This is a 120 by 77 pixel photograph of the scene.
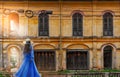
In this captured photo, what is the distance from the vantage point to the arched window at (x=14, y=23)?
1425 inches

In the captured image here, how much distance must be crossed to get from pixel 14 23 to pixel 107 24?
834cm

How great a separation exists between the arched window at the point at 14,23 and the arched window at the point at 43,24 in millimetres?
2046

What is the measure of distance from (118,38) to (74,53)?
4.15m

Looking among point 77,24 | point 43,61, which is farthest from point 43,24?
point 43,61

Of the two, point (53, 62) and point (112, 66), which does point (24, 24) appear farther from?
point (112, 66)

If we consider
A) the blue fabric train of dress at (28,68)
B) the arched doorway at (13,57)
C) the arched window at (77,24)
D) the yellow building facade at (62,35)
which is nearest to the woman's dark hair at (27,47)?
the blue fabric train of dress at (28,68)

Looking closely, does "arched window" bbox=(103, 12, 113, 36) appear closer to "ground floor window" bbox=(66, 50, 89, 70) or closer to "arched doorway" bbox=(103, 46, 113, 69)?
"arched doorway" bbox=(103, 46, 113, 69)

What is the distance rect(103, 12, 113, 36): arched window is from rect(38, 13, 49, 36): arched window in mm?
5130

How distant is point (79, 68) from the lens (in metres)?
36.2

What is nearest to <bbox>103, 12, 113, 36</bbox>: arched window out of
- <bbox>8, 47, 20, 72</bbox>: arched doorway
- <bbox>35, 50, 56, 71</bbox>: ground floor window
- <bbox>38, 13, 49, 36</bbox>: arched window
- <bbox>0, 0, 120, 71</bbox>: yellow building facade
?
<bbox>0, 0, 120, 71</bbox>: yellow building facade

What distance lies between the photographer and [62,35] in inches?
1428

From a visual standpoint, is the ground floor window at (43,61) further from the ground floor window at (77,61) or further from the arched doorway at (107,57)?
the arched doorway at (107,57)

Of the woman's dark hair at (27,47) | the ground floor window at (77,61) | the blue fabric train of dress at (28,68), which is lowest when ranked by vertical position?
the ground floor window at (77,61)

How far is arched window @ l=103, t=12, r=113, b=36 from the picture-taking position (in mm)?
36594
